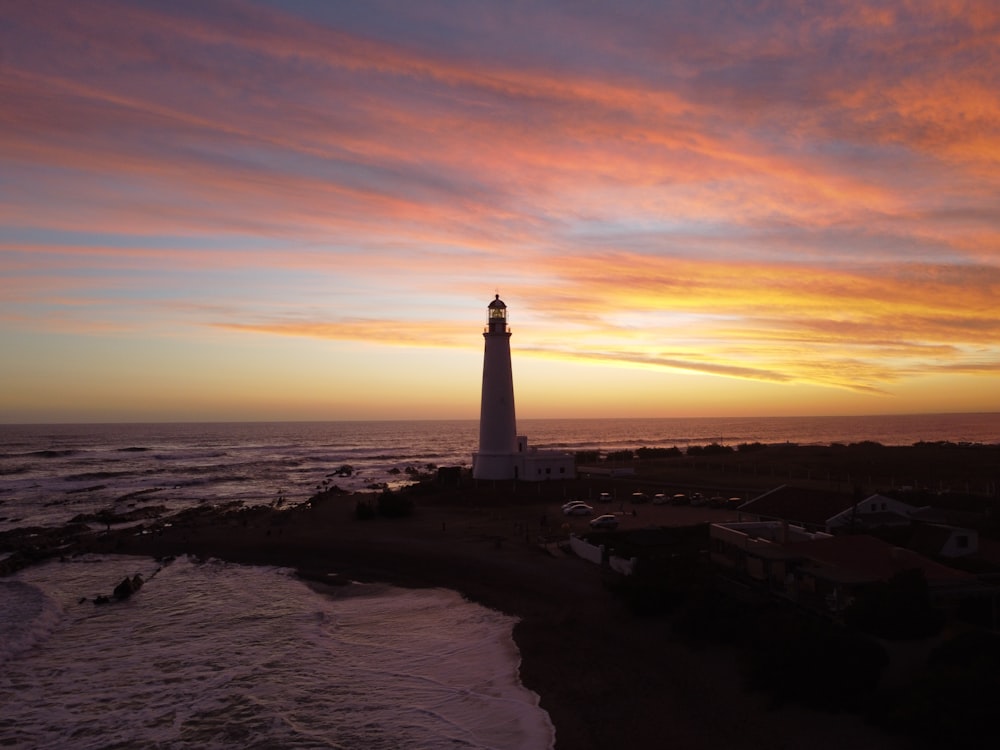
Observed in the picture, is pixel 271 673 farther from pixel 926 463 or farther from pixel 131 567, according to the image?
pixel 926 463

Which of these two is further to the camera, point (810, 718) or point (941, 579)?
point (941, 579)

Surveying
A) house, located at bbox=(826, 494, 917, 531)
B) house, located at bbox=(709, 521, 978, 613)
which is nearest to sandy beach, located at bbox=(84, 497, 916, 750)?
house, located at bbox=(709, 521, 978, 613)

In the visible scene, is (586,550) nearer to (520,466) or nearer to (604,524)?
(604,524)

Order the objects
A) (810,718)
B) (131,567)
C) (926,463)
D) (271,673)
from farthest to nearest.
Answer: (926,463) < (131,567) < (271,673) < (810,718)

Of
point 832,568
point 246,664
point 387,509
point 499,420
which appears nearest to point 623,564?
point 832,568

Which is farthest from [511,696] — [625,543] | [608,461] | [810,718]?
[608,461]

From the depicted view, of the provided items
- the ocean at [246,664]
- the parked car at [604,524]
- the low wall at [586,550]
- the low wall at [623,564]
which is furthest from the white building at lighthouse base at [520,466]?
the low wall at [623,564]

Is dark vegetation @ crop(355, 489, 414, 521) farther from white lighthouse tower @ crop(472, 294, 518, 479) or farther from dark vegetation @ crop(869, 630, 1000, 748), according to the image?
dark vegetation @ crop(869, 630, 1000, 748)
